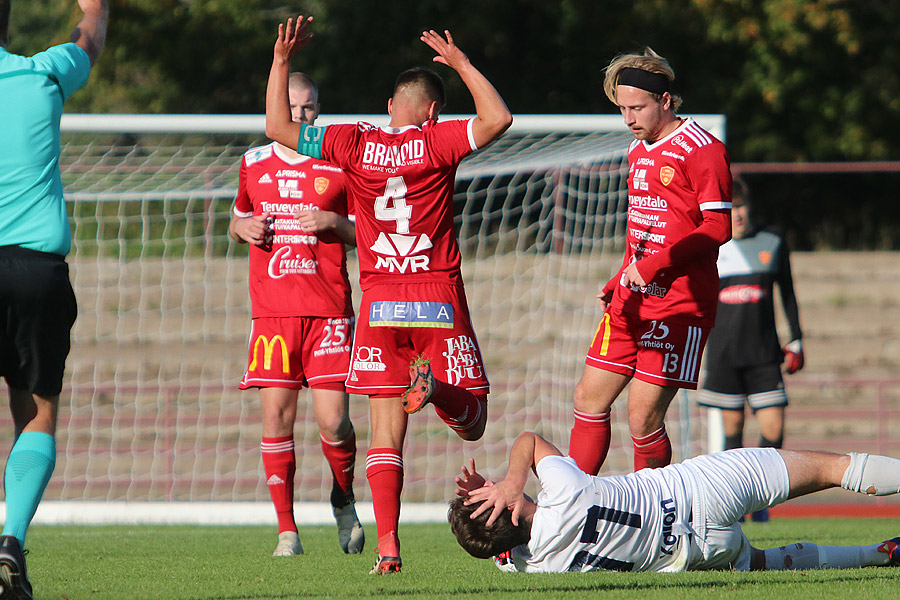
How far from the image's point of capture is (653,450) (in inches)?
211

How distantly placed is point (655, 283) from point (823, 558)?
60.4 inches

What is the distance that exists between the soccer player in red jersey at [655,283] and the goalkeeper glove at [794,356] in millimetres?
2711

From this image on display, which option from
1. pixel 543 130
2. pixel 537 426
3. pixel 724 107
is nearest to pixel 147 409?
pixel 537 426

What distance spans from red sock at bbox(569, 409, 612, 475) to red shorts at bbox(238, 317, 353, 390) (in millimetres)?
1409

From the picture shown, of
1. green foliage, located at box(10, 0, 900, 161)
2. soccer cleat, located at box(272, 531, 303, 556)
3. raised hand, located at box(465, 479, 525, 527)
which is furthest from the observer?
green foliage, located at box(10, 0, 900, 161)

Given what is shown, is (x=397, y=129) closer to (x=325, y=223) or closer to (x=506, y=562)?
(x=325, y=223)

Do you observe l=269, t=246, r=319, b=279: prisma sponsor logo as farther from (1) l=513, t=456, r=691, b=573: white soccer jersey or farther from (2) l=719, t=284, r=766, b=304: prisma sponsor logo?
(2) l=719, t=284, r=766, b=304: prisma sponsor logo

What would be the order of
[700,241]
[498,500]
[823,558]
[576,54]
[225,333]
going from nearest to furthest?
[498,500] < [823,558] < [700,241] < [225,333] < [576,54]

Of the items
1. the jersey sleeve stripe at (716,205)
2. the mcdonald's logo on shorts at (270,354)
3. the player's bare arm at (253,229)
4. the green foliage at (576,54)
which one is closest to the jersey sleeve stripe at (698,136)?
the jersey sleeve stripe at (716,205)

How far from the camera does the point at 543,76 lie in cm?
2088

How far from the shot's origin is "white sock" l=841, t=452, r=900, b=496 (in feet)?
13.6

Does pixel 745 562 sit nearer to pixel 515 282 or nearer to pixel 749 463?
pixel 749 463

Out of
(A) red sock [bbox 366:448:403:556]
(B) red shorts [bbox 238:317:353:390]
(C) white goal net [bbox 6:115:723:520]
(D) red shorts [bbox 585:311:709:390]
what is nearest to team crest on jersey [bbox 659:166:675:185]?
(D) red shorts [bbox 585:311:709:390]

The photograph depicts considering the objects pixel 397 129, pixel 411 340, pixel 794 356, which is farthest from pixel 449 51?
pixel 794 356
